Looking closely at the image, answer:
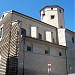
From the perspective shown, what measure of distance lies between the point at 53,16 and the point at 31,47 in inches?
579

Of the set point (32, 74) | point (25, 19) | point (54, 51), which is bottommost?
point (32, 74)

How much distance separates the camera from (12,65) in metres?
21.5

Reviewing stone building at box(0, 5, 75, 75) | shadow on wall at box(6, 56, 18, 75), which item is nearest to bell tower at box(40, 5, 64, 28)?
stone building at box(0, 5, 75, 75)

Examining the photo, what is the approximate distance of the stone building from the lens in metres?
21.7

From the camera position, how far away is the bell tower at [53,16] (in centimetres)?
3562

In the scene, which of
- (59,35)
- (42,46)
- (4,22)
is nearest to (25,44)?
(42,46)

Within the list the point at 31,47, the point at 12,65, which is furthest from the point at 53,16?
the point at 12,65

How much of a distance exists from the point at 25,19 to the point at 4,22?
3.76m

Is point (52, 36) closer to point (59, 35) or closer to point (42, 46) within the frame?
point (59, 35)

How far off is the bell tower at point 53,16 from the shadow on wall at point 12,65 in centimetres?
1599

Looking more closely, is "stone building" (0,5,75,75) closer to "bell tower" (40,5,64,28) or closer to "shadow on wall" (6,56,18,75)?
"shadow on wall" (6,56,18,75)

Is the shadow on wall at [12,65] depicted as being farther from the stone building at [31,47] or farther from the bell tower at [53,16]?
the bell tower at [53,16]

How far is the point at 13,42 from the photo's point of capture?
22.6 metres

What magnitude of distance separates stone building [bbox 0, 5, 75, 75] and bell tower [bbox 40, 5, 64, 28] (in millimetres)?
1434
